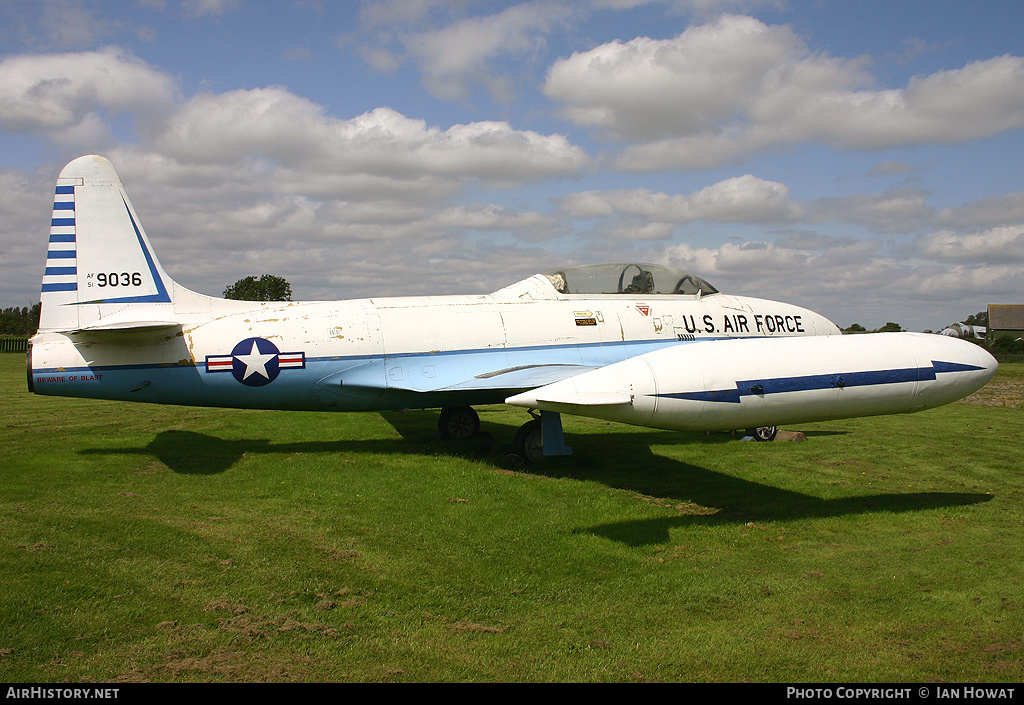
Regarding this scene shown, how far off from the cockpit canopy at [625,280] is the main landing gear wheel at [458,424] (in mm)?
3177

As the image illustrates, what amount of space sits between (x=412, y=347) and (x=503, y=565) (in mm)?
5682

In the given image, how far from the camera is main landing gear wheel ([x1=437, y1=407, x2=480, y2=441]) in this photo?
12789mm

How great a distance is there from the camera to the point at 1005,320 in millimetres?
67125

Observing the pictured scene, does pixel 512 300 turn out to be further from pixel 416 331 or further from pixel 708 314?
pixel 708 314

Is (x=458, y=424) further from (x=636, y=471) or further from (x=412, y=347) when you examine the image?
(x=636, y=471)

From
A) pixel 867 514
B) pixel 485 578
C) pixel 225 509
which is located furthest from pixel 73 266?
pixel 867 514

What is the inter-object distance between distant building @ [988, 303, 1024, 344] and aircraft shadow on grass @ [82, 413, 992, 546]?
68196 mm

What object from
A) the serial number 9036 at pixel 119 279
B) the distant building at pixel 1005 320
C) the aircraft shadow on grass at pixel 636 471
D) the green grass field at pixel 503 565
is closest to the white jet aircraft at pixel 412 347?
the serial number 9036 at pixel 119 279

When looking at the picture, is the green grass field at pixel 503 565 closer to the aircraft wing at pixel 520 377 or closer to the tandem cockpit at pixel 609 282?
the aircraft wing at pixel 520 377

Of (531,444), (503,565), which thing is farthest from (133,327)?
(503,565)

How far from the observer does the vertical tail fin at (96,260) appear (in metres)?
10.0

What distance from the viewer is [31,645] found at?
4.21 m

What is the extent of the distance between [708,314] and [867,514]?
5.71 meters

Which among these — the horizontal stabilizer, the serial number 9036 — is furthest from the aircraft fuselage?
the serial number 9036
